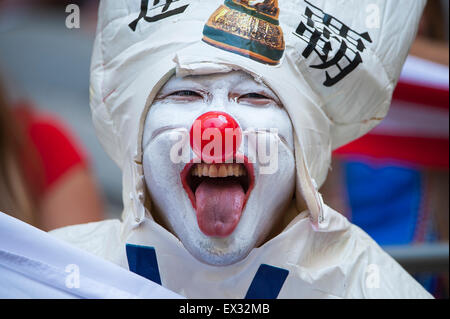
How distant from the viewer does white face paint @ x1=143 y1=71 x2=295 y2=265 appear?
1084 mm

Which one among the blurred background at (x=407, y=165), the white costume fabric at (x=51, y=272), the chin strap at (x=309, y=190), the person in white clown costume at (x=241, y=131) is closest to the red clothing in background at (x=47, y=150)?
the blurred background at (x=407, y=165)

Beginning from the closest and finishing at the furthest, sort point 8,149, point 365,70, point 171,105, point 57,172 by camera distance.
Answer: point 171,105 → point 365,70 → point 8,149 → point 57,172

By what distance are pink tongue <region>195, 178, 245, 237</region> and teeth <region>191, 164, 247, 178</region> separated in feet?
0.08

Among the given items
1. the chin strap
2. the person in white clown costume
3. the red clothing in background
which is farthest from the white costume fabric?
the red clothing in background

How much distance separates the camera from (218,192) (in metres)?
1.08

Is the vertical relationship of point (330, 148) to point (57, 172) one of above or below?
above

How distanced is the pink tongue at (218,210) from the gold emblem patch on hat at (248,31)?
0.23m

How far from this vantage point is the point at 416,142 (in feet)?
7.34

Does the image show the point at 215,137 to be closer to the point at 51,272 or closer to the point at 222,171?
the point at 222,171

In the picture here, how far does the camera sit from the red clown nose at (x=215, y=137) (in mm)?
1050

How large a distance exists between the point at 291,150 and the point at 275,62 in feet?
0.49

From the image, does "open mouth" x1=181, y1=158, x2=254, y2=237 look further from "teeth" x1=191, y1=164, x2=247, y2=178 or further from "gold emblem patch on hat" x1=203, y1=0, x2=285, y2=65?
"gold emblem patch on hat" x1=203, y1=0, x2=285, y2=65

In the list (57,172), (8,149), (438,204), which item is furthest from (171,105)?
(438,204)

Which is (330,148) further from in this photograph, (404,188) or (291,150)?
(404,188)
